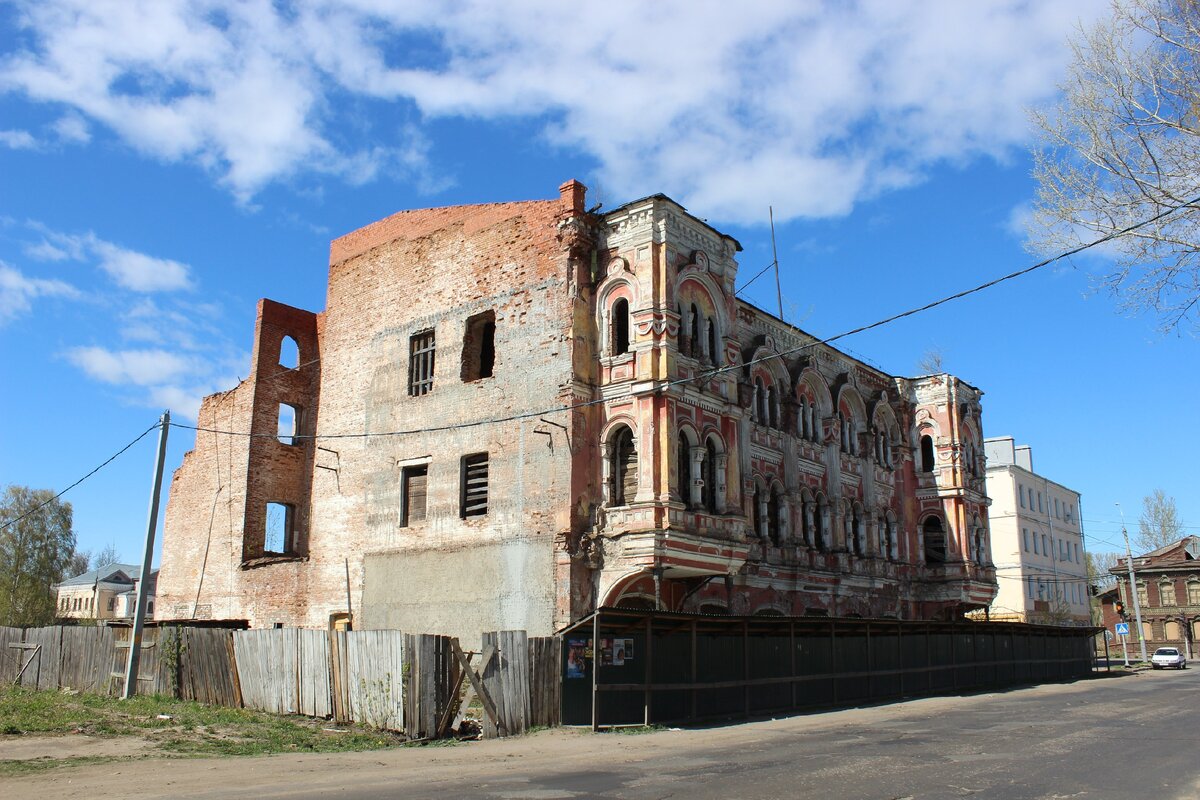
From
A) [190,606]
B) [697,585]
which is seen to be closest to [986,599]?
[697,585]

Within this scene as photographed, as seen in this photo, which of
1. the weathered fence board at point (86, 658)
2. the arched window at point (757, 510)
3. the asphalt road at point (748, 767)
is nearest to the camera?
the asphalt road at point (748, 767)

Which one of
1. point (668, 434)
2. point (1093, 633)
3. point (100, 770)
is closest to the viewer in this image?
point (100, 770)

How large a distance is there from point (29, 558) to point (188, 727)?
48.7 meters

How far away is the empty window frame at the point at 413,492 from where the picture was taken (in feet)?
83.5

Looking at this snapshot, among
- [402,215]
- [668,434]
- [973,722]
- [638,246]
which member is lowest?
[973,722]

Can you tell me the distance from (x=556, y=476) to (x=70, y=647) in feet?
42.1

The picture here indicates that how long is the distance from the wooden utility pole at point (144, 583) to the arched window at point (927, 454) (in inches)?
1083

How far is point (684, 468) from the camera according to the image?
23.2m

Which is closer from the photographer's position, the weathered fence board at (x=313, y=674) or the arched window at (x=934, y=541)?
the weathered fence board at (x=313, y=674)

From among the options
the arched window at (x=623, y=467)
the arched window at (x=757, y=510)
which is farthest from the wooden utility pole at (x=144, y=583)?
the arched window at (x=757, y=510)

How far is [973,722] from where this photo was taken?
59.6ft

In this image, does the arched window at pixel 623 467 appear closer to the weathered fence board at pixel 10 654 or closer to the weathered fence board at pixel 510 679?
the weathered fence board at pixel 510 679

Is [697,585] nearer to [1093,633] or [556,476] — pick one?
[556,476]

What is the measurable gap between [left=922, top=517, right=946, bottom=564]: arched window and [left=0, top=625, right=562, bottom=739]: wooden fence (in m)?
23.4
